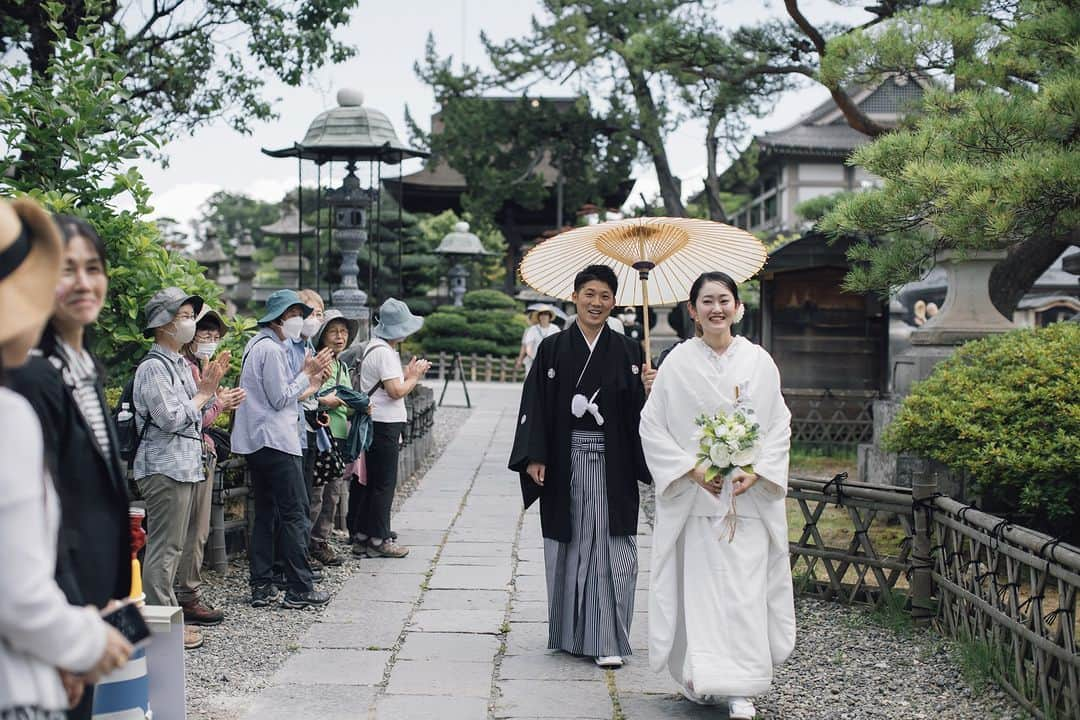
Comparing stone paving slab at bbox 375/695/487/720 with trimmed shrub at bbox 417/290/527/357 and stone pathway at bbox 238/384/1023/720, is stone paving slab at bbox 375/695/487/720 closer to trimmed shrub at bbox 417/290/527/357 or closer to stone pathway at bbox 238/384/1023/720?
stone pathway at bbox 238/384/1023/720

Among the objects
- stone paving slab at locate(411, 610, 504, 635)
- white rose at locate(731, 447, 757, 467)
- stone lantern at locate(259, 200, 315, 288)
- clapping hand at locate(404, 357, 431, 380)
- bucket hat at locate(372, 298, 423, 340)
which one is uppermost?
stone lantern at locate(259, 200, 315, 288)

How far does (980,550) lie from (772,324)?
8310 mm

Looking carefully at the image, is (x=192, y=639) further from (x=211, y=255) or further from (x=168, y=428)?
(x=211, y=255)

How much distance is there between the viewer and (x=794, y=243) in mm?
12859

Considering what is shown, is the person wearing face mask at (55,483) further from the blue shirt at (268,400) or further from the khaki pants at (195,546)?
the blue shirt at (268,400)

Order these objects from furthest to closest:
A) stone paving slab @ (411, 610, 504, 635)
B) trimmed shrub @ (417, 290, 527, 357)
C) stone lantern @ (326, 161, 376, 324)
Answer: trimmed shrub @ (417, 290, 527, 357)
stone lantern @ (326, 161, 376, 324)
stone paving slab @ (411, 610, 504, 635)

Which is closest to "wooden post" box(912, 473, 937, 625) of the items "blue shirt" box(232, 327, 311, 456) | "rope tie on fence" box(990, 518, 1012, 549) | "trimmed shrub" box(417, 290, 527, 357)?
"rope tie on fence" box(990, 518, 1012, 549)

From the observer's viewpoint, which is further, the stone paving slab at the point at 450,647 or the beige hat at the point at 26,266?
the stone paving slab at the point at 450,647

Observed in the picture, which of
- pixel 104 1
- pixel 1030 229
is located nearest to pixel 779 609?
pixel 1030 229

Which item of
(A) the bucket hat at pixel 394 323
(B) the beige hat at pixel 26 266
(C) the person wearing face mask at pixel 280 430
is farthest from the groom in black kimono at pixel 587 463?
(B) the beige hat at pixel 26 266

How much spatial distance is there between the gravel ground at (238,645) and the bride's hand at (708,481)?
2038mm

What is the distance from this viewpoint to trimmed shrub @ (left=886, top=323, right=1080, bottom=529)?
584cm

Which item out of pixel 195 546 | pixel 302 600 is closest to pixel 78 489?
pixel 195 546

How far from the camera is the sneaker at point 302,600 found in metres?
5.91
